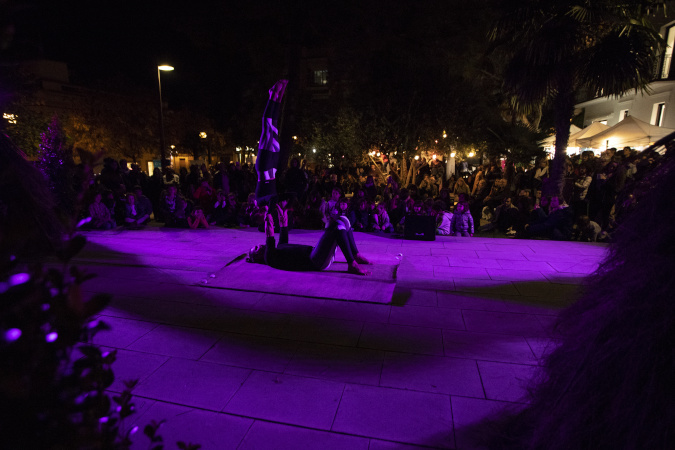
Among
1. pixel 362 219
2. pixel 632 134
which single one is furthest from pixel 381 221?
pixel 632 134

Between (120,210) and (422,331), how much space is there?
9.02 m

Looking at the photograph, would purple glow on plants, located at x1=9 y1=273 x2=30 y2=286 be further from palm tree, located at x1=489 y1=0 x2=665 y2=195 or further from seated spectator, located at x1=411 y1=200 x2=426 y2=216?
palm tree, located at x1=489 y1=0 x2=665 y2=195

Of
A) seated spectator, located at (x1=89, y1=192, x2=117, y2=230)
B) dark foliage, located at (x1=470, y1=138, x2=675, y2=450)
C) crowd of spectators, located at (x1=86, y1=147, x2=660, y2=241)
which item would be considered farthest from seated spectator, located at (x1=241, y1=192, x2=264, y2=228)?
dark foliage, located at (x1=470, y1=138, x2=675, y2=450)

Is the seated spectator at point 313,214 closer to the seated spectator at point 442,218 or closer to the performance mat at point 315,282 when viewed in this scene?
the seated spectator at point 442,218

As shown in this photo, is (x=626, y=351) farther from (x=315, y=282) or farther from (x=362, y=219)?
(x=362, y=219)

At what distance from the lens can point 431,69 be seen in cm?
1473

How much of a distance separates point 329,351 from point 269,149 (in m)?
3.28

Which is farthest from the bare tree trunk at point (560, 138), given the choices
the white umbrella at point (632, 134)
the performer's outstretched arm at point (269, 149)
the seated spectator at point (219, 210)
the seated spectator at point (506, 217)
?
the seated spectator at point (219, 210)

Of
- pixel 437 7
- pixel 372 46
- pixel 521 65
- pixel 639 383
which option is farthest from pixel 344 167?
pixel 639 383

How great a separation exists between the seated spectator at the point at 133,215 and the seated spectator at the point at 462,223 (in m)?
7.96

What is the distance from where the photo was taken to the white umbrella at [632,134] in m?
13.0

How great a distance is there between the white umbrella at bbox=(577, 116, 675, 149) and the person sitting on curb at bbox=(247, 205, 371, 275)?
12.8 metres

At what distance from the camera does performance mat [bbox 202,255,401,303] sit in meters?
4.89

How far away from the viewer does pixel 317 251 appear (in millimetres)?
5566
